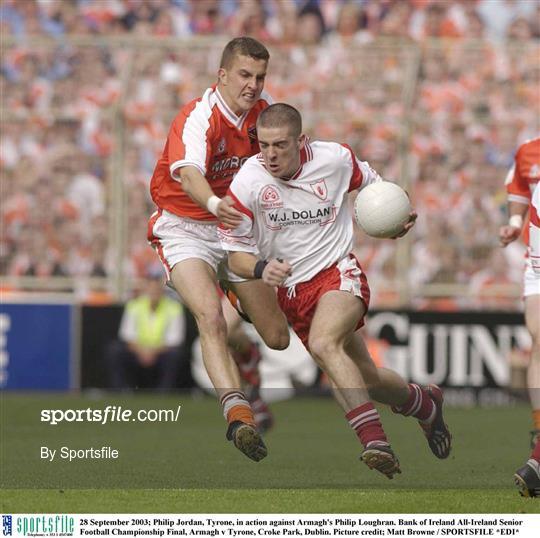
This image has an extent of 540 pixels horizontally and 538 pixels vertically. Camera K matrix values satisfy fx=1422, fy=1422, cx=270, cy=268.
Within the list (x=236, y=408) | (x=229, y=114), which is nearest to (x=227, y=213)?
(x=229, y=114)

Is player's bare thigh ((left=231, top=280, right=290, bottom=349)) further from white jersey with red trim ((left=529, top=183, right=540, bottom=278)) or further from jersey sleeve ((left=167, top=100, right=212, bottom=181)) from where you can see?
white jersey with red trim ((left=529, top=183, right=540, bottom=278))

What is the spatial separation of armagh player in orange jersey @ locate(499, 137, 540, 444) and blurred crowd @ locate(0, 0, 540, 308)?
19.9 ft

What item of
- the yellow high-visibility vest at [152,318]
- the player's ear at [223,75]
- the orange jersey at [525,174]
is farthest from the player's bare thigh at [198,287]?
the yellow high-visibility vest at [152,318]

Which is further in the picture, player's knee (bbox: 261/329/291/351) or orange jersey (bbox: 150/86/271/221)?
player's knee (bbox: 261/329/291/351)

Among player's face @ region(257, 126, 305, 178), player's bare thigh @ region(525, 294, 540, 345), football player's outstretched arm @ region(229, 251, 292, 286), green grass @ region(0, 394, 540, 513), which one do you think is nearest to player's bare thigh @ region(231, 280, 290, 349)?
football player's outstretched arm @ region(229, 251, 292, 286)

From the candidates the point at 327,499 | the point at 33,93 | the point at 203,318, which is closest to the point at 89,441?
the point at 203,318

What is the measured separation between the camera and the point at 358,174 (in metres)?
9.10

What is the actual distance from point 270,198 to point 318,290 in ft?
2.15

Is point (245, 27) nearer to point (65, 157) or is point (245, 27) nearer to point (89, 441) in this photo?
point (65, 157)

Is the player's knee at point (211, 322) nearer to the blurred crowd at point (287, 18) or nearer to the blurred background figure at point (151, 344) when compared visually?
the blurred background figure at point (151, 344)

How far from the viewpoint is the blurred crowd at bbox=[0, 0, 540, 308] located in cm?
1745

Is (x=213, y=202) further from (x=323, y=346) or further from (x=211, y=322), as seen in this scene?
(x=323, y=346)

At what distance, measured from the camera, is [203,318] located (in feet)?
29.7
